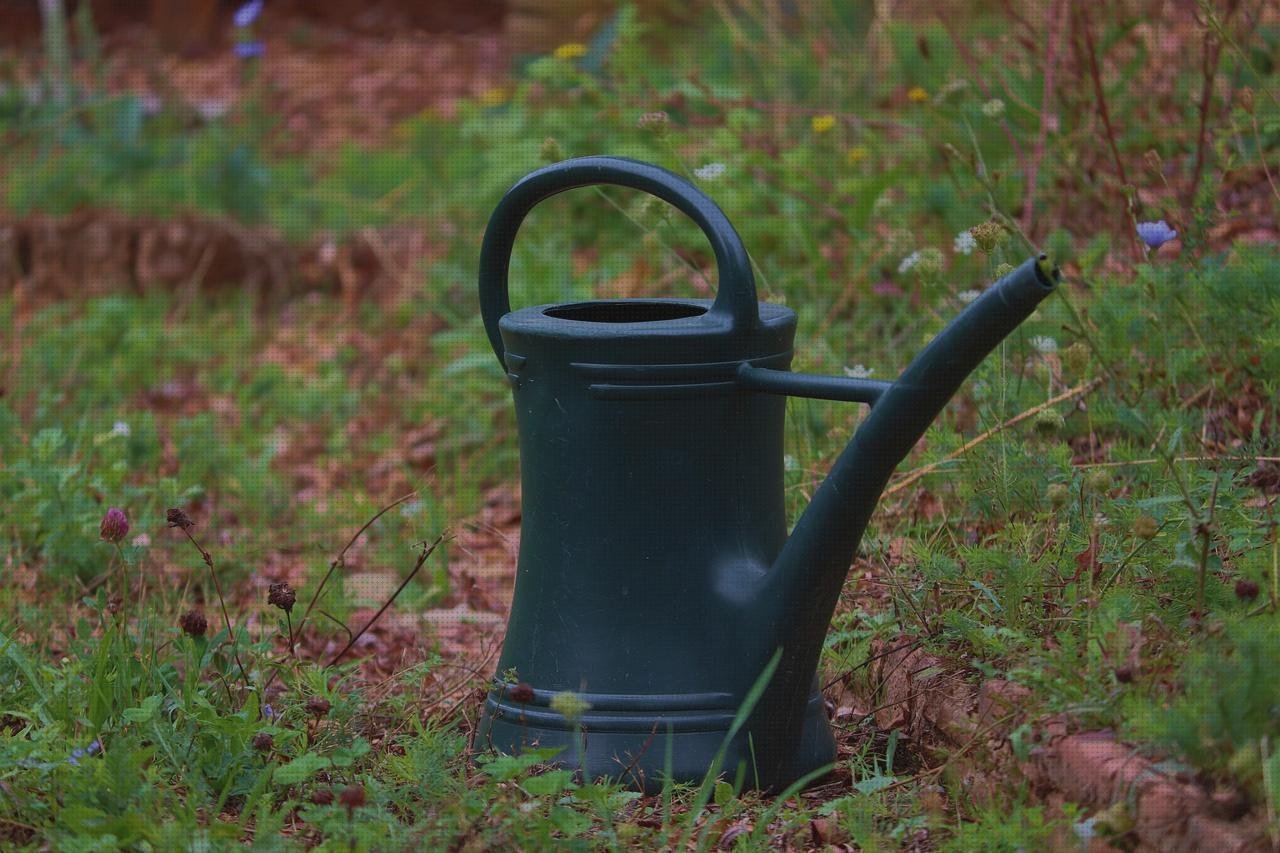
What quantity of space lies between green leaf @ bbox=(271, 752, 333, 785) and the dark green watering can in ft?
0.73

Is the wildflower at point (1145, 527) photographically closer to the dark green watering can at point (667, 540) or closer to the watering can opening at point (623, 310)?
the dark green watering can at point (667, 540)

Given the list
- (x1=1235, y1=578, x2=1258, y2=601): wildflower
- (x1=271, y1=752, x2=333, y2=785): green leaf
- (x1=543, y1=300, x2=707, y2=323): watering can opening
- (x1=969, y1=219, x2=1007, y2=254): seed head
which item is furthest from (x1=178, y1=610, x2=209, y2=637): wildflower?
(x1=1235, y1=578, x2=1258, y2=601): wildflower

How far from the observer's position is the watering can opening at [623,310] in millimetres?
1652

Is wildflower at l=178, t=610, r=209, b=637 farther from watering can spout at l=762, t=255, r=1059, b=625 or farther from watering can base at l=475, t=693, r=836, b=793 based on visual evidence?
watering can spout at l=762, t=255, r=1059, b=625

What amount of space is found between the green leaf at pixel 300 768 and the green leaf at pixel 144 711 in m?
0.16

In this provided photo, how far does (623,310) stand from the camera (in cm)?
170

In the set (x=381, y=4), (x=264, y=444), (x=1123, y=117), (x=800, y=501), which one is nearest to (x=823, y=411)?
(x=800, y=501)

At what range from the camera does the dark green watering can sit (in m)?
1.49

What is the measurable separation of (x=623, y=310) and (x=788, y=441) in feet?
2.89

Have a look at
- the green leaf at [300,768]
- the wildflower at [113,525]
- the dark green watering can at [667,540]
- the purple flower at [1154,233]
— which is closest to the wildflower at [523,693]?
the dark green watering can at [667,540]

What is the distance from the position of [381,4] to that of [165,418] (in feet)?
16.0

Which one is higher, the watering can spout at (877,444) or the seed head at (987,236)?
the seed head at (987,236)

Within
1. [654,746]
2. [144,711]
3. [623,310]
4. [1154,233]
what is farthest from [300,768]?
[1154,233]

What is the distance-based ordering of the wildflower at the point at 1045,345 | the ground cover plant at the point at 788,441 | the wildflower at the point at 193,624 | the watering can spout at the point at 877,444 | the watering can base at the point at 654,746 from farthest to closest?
the wildflower at the point at 1045,345, the wildflower at the point at 193,624, the watering can base at the point at 654,746, the ground cover plant at the point at 788,441, the watering can spout at the point at 877,444
